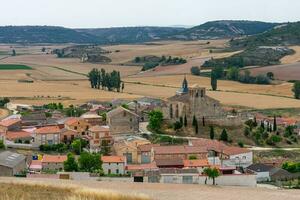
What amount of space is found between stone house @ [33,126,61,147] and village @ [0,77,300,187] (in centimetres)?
6

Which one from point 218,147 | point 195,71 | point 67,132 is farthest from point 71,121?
point 195,71

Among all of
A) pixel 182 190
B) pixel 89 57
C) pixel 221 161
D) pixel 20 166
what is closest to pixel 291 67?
pixel 89 57

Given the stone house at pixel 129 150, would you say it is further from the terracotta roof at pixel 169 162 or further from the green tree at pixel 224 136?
the green tree at pixel 224 136

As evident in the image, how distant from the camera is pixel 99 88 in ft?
230

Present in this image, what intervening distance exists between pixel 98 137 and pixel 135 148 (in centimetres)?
406

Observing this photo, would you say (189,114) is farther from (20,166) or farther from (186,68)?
(186,68)

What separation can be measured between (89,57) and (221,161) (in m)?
94.7

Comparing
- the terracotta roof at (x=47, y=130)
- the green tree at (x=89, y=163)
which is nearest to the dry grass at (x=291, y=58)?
the terracotta roof at (x=47, y=130)

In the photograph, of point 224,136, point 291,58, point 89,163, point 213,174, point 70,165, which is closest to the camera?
point 213,174

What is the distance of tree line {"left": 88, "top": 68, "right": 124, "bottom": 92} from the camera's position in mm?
66938

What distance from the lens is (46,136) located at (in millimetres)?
35094

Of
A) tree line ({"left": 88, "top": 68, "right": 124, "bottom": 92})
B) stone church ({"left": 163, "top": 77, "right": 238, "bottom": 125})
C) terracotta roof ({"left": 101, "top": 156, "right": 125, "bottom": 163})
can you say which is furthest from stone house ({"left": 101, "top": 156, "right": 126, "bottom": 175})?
tree line ({"left": 88, "top": 68, "right": 124, "bottom": 92})

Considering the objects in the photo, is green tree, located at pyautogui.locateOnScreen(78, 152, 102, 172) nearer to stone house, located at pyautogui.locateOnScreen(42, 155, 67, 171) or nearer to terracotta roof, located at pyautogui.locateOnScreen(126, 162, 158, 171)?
stone house, located at pyautogui.locateOnScreen(42, 155, 67, 171)

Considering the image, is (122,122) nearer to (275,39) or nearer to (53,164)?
(53,164)
